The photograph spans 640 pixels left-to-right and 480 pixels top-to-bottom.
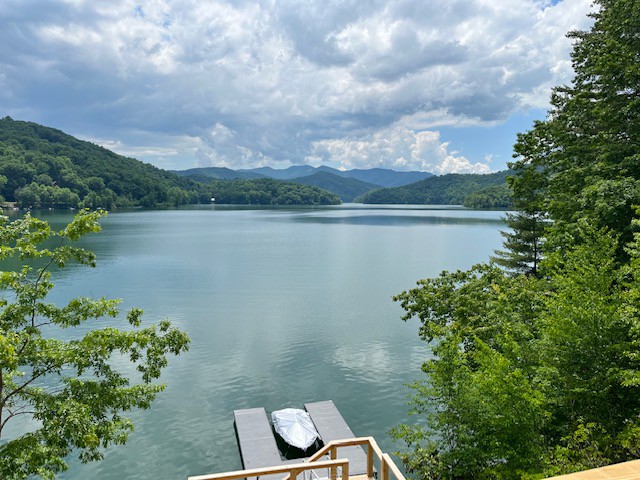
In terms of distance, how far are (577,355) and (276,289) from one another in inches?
1387

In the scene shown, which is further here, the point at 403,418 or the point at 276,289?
the point at 276,289

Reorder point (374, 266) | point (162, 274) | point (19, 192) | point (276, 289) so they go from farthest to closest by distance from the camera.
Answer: point (19, 192) < point (374, 266) < point (162, 274) < point (276, 289)

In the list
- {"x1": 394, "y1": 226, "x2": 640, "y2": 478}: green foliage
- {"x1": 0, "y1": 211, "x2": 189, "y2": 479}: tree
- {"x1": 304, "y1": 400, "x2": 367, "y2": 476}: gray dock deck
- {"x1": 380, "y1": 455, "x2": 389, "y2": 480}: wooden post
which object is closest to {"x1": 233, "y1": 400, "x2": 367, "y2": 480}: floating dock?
{"x1": 304, "y1": 400, "x2": 367, "y2": 476}: gray dock deck

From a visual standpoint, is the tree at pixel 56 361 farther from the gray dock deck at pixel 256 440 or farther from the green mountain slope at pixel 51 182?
the green mountain slope at pixel 51 182

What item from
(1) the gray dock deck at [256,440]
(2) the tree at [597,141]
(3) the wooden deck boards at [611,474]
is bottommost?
(1) the gray dock deck at [256,440]

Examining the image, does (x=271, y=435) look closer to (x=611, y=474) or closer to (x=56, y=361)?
(x=56, y=361)

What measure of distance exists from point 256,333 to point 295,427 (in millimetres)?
14009

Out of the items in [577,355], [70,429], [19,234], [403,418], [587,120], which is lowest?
[403,418]

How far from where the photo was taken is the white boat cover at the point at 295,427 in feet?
59.6

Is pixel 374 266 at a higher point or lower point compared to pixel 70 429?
lower

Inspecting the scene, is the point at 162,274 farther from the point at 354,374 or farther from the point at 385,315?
the point at 354,374

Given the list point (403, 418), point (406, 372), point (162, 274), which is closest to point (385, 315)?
point (406, 372)

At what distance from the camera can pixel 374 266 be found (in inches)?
2277

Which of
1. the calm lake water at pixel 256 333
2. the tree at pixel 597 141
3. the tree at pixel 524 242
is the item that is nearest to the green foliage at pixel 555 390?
the tree at pixel 597 141
